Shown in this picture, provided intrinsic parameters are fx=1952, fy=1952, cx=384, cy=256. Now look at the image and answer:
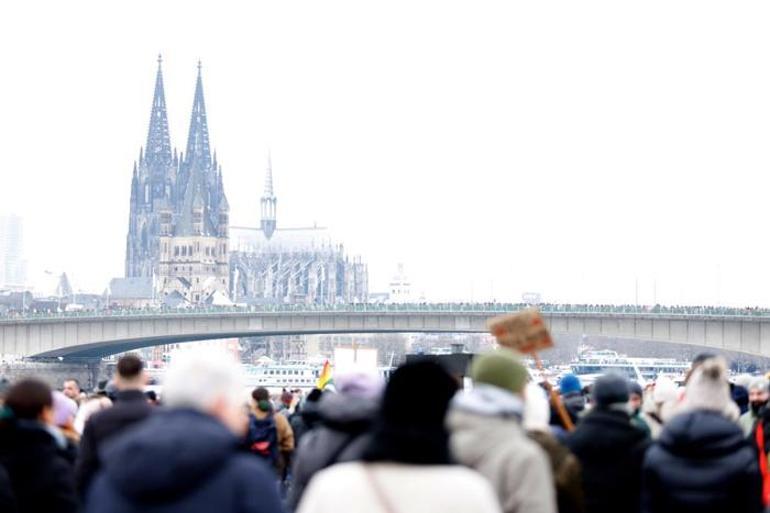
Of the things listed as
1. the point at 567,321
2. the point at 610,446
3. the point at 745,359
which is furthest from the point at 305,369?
the point at 610,446

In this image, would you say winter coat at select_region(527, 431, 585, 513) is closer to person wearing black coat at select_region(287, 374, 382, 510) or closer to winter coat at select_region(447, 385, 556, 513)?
person wearing black coat at select_region(287, 374, 382, 510)

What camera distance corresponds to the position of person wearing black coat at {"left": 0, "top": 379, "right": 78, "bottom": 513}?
427 inches

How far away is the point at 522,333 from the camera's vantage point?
12.7 metres

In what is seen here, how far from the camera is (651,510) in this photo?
11203mm

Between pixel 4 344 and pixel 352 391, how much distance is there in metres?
94.4

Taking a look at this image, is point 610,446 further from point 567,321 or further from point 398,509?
point 567,321

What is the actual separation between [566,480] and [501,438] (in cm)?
135

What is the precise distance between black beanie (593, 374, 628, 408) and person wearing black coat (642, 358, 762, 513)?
0.77 m

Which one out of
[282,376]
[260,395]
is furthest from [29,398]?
[282,376]

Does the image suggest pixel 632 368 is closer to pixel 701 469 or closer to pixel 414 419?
pixel 701 469

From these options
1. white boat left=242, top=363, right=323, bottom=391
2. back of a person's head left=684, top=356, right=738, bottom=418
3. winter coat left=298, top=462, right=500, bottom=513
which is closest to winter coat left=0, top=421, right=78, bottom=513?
back of a person's head left=684, top=356, right=738, bottom=418

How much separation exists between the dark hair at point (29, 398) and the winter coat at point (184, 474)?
383 centimetres

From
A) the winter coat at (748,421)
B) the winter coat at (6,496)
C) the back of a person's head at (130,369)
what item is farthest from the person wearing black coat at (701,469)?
the winter coat at (748,421)

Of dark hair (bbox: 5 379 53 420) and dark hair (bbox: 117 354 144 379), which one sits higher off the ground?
dark hair (bbox: 117 354 144 379)
